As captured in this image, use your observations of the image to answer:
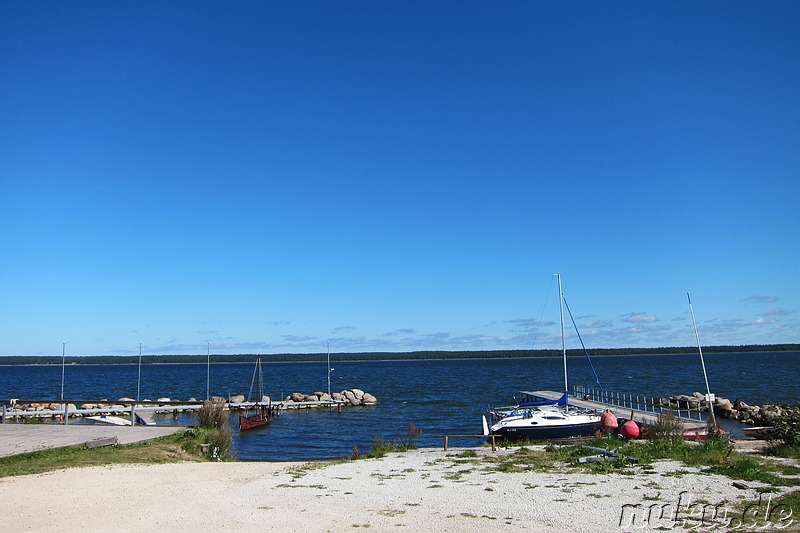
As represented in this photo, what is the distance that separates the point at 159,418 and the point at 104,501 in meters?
38.2

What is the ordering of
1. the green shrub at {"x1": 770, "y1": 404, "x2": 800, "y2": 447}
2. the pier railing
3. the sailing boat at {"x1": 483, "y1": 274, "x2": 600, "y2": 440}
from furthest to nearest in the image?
1. the pier railing
2. the sailing boat at {"x1": 483, "y1": 274, "x2": 600, "y2": 440}
3. the green shrub at {"x1": 770, "y1": 404, "x2": 800, "y2": 447}

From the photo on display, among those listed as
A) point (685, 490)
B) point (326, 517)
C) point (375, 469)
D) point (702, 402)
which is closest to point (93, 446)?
point (375, 469)

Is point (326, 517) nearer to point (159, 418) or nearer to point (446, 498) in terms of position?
point (446, 498)

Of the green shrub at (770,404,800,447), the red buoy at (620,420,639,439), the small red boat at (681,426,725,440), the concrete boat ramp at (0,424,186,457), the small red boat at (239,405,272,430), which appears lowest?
the small red boat at (239,405,272,430)

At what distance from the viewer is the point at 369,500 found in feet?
41.4

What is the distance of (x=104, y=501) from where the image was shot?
41.3 ft

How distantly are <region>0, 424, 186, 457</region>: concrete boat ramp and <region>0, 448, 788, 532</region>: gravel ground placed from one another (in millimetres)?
4436

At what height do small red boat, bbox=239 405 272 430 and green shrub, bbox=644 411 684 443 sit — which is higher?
green shrub, bbox=644 411 684 443

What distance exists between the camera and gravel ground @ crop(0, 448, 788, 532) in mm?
10609

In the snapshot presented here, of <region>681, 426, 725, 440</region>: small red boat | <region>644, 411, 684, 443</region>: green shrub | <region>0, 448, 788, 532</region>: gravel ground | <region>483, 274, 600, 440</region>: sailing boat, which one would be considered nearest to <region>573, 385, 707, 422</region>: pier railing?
<region>681, 426, 725, 440</region>: small red boat

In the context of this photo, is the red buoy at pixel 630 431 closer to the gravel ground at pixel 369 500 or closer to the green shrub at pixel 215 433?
the gravel ground at pixel 369 500

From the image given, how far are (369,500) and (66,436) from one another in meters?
15.1

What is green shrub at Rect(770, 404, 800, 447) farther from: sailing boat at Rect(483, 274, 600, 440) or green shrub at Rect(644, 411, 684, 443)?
sailing boat at Rect(483, 274, 600, 440)

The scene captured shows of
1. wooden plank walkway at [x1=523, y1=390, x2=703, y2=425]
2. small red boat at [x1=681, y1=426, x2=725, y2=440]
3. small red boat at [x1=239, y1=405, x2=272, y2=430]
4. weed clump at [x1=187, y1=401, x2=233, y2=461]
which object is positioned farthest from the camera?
small red boat at [x1=239, y1=405, x2=272, y2=430]
